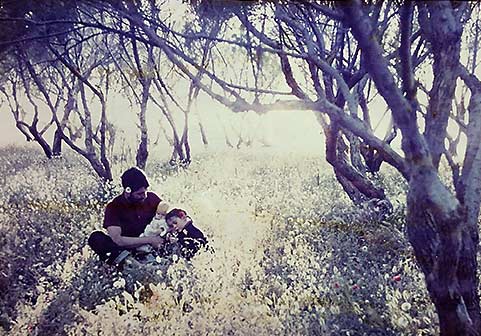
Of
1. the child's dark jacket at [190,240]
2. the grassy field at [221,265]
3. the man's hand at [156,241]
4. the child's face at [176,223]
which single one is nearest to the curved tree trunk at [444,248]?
the grassy field at [221,265]

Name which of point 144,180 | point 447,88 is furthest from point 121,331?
point 447,88

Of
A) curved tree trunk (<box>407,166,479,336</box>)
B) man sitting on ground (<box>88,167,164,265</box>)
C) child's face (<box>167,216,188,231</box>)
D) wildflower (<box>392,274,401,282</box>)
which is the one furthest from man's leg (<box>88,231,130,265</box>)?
curved tree trunk (<box>407,166,479,336</box>)

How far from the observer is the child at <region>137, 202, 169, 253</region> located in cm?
304

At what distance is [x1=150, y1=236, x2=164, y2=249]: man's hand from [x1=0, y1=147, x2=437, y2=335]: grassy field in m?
0.17

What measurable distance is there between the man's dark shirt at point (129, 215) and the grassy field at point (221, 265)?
162 mm

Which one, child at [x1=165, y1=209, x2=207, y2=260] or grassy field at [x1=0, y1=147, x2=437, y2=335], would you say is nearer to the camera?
grassy field at [x1=0, y1=147, x2=437, y2=335]

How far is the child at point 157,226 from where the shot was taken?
3.04 meters

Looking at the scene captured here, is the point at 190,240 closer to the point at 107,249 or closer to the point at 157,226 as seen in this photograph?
the point at 157,226

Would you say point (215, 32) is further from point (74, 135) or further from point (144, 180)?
point (74, 135)

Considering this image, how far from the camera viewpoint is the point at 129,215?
3.03 m

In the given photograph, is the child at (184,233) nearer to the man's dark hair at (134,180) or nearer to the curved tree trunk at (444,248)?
the man's dark hair at (134,180)

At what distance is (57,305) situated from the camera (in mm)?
2717

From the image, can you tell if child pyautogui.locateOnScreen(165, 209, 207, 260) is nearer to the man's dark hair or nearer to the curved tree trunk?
the man's dark hair

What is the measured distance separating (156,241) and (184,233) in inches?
6.7
